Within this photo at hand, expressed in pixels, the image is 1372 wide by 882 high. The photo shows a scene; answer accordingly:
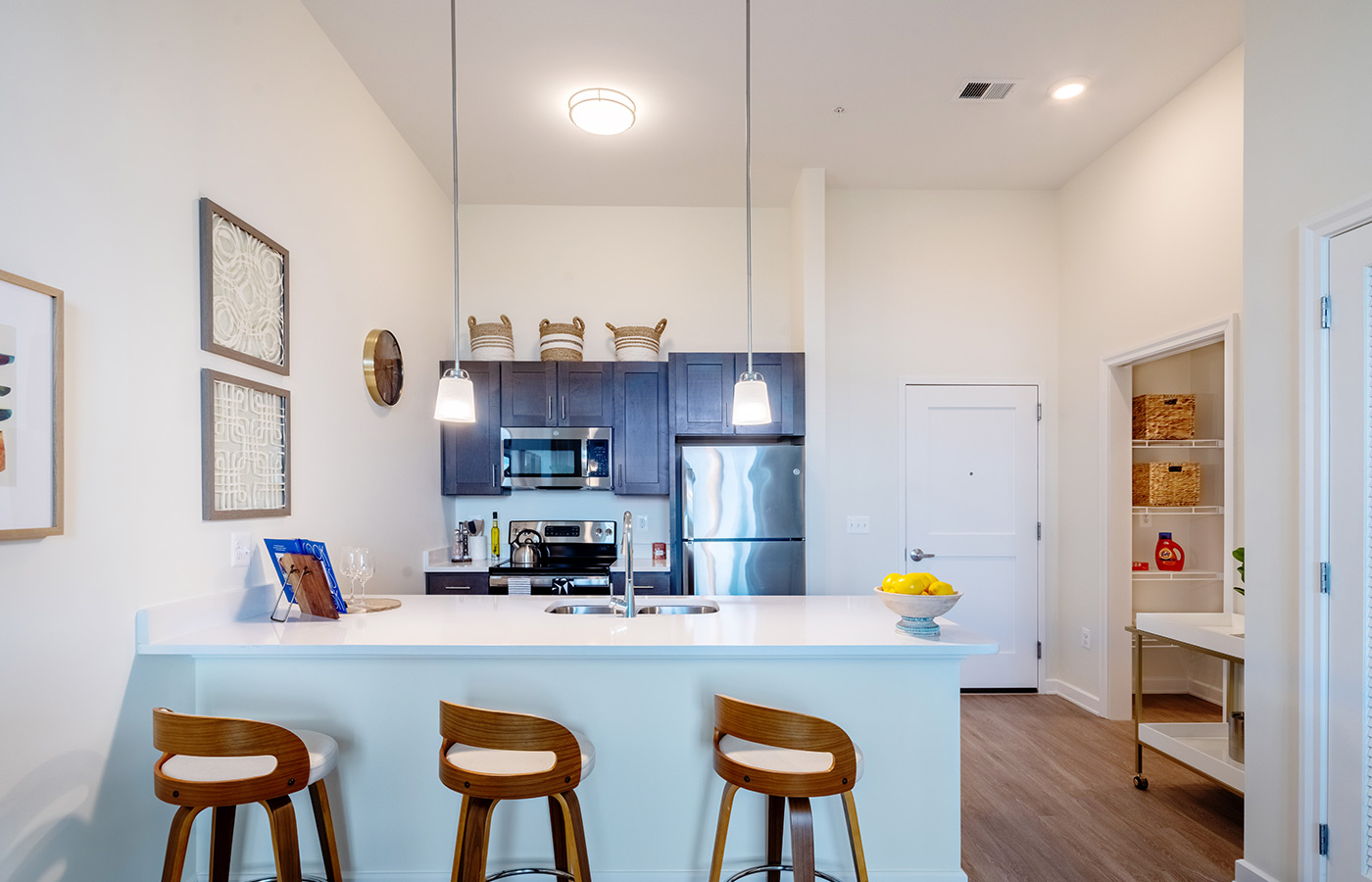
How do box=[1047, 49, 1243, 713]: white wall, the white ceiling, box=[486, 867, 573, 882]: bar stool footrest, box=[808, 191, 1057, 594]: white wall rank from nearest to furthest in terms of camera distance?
1. box=[486, 867, 573, 882]: bar stool footrest
2. the white ceiling
3. box=[1047, 49, 1243, 713]: white wall
4. box=[808, 191, 1057, 594]: white wall

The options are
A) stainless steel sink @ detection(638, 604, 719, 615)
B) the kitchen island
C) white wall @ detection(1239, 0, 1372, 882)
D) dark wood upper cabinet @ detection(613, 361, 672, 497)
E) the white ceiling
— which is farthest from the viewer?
dark wood upper cabinet @ detection(613, 361, 672, 497)


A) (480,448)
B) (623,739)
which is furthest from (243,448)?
(480,448)

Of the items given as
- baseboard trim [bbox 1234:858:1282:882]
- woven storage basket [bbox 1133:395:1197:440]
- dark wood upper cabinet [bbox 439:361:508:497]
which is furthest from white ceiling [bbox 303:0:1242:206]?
baseboard trim [bbox 1234:858:1282:882]

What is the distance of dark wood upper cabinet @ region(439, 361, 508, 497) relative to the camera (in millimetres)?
4414

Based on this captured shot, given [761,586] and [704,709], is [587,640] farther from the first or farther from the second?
[761,586]

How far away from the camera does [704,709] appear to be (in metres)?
2.24

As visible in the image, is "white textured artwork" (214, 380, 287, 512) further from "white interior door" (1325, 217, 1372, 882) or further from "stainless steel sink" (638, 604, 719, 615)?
"white interior door" (1325, 217, 1372, 882)

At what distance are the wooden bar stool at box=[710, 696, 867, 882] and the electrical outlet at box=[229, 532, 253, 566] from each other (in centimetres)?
163

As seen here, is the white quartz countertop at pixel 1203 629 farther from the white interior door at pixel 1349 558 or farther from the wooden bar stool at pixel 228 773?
the wooden bar stool at pixel 228 773

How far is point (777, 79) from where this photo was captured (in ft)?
10.9

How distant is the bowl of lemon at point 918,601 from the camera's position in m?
2.17

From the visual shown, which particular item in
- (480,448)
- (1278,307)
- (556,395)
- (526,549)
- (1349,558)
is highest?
(1278,307)

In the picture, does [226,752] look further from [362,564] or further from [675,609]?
[675,609]

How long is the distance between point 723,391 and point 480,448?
149 centimetres
